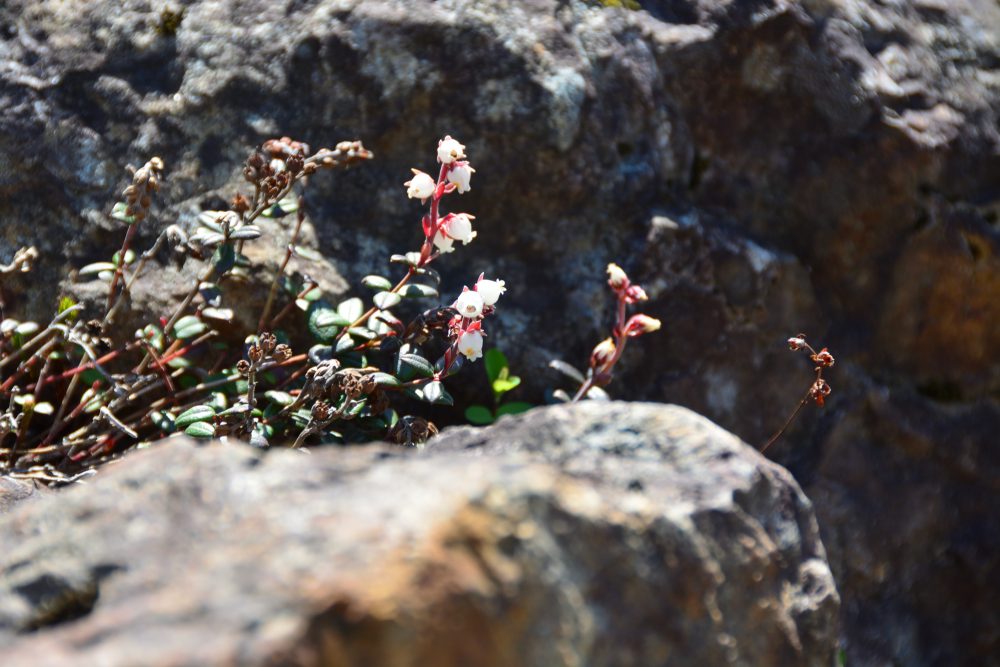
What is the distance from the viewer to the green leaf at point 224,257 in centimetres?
216

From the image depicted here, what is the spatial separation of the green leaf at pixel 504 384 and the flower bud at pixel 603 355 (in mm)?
A: 187

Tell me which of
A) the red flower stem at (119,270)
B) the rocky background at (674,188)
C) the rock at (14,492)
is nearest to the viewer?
the rock at (14,492)

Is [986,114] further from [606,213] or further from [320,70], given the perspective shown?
[320,70]

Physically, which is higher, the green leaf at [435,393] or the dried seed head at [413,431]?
the green leaf at [435,393]

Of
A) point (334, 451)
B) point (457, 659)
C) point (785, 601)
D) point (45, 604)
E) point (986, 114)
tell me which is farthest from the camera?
point (986, 114)

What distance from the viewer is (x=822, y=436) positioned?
2666 millimetres

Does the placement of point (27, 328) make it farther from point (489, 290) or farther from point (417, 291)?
point (489, 290)

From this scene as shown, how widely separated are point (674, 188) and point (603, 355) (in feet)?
1.94

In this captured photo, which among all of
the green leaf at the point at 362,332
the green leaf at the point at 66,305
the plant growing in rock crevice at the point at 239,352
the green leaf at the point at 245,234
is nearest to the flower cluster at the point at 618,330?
the plant growing in rock crevice at the point at 239,352

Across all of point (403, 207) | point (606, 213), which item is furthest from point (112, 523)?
point (606, 213)

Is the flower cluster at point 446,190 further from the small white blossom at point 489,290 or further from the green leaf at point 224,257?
the green leaf at point 224,257

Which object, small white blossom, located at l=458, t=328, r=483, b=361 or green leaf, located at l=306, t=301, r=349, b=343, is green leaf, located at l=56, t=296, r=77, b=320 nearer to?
green leaf, located at l=306, t=301, r=349, b=343

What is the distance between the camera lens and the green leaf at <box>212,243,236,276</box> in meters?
2.16

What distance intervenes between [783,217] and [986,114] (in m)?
0.70
